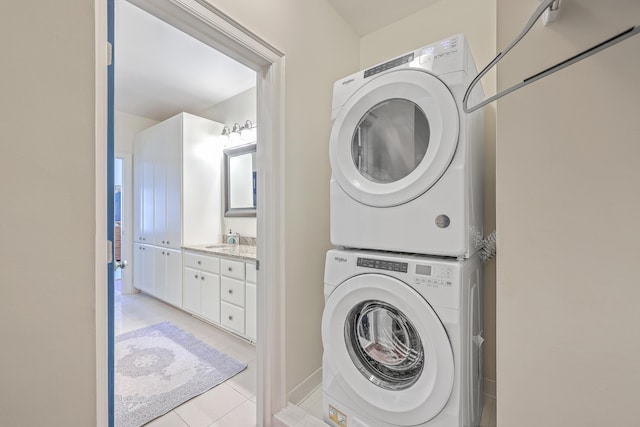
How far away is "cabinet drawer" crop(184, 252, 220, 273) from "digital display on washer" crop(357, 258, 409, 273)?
194 centimetres

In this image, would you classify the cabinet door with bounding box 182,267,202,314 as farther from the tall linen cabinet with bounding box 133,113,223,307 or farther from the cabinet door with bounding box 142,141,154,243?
the cabinet door with bounding box 142,141,154,243

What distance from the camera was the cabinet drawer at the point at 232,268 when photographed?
244 centimetres

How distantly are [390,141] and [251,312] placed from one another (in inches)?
76.0

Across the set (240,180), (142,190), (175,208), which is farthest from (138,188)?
(240,180)

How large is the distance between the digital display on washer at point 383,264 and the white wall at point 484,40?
903 millimetres

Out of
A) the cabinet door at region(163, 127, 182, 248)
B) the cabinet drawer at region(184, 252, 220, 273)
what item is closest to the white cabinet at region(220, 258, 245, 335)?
the cabinet drawer at region(184, 252, 220, 273)

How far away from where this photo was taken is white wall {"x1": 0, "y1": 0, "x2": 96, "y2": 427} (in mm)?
687

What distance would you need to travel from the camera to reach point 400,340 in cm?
119

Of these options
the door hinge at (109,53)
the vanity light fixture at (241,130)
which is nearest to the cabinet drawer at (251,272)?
the vanity light fixture at (241,130)

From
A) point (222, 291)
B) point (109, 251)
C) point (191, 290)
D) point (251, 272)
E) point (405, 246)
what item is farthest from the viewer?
point (191, 290)

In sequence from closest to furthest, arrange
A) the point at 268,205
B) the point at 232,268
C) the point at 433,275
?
the point at 433,275
the point at 268,205
the point at 232,268

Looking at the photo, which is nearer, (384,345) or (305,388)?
(384,345)

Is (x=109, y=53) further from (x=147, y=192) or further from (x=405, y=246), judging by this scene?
(x=147, y=192)

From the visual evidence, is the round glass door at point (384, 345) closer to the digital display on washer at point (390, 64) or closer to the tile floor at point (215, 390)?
the tile floor at point (215, 390)
